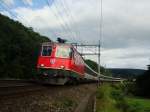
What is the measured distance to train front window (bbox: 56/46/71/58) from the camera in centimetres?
2756

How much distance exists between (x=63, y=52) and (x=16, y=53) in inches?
1051

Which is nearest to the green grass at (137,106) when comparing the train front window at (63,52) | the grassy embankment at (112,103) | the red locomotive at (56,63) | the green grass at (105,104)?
the grassy embankment at (112,103)

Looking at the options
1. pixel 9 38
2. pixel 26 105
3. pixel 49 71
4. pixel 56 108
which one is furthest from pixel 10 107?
pixel 9 38

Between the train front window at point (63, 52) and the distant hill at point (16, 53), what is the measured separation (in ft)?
60.6

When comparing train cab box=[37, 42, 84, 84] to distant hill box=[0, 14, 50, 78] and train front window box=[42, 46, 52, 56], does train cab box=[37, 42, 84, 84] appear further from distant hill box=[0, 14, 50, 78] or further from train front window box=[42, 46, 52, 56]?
distant hill box=[0, 14, 50, 78]

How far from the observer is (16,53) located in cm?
5331

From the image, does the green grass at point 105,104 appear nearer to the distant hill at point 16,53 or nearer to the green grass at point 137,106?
the green grass at point 137,106

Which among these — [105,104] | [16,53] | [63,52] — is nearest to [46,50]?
[63,52]

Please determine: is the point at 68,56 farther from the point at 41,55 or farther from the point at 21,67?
the point at 21,67

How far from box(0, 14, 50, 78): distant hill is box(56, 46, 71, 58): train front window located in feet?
60.6

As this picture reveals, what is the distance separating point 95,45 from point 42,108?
44.6m

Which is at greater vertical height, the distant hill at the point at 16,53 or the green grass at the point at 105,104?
the distant hill at the point at 16,53

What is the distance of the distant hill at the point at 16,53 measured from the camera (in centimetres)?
4781

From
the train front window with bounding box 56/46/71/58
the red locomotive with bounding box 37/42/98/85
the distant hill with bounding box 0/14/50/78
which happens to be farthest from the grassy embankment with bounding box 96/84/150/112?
the distant hill with bounding box 0/14/50/78
